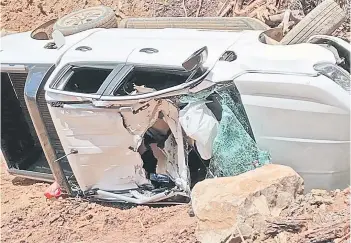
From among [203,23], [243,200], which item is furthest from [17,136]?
[243,200]

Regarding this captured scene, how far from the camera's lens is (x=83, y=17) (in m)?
6.53

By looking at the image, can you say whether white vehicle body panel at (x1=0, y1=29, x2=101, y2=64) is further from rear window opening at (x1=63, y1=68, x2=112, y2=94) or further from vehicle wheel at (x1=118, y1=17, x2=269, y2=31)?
vehicle wheel at (x1=118, y1=17, x2=269, y2=31)

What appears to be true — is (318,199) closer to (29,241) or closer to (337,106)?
(337,106)

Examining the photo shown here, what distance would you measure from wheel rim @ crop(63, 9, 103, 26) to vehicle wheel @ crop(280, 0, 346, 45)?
7.09 ft

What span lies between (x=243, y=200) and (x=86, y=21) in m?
2.95

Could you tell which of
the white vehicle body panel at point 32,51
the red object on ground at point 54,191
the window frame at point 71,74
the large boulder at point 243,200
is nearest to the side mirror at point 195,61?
the window frame at point 71,74

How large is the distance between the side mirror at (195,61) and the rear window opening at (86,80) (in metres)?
0.87

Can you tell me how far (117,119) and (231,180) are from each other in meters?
1.12

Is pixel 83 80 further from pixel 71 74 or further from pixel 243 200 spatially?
pixel 243 200

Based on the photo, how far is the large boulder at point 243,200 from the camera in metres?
4.31

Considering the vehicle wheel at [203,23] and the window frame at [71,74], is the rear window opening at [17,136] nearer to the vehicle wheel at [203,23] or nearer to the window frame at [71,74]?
the window frame at [71,74]

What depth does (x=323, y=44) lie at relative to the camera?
202 inches

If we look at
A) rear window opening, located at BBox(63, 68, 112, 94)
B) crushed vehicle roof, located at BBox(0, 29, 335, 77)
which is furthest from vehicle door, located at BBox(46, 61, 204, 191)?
crushed vehicle roof, located at BBox(0, 29, 335, 77)

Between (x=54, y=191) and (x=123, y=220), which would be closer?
(x=123, y=220)
